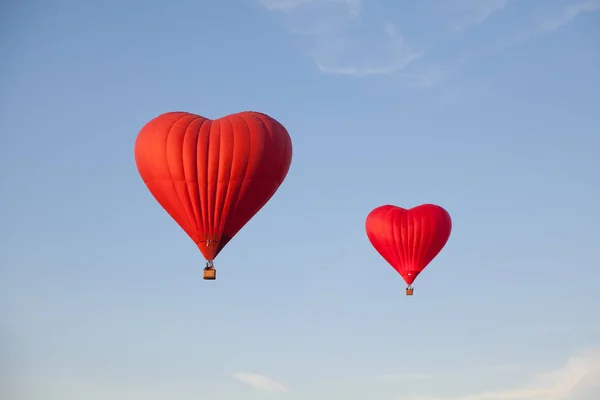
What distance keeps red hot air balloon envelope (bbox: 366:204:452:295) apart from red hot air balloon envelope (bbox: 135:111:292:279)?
13.9 metres

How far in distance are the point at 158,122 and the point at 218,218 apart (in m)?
4.34

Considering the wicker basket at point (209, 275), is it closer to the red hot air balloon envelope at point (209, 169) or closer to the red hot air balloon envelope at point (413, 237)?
the red hot air balloon envelope at point (209, 169)

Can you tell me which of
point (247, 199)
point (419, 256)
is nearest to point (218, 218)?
point (247, 199)

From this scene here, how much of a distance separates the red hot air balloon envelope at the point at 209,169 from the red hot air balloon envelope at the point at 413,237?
45.8 feet

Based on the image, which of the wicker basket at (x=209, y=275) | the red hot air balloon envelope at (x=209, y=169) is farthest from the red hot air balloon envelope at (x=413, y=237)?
the wicker basket at (x=209, y=275)

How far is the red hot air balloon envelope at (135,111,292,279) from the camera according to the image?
5069 centimetres

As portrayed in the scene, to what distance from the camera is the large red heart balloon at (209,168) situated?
166 ft

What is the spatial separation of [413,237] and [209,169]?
637 inches

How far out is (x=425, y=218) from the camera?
64.1 m

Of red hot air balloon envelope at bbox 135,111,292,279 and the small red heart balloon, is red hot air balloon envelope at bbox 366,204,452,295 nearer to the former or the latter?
the small red heart balloon

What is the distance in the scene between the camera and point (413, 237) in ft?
210

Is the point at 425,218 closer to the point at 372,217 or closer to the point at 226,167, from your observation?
the point at 372,217

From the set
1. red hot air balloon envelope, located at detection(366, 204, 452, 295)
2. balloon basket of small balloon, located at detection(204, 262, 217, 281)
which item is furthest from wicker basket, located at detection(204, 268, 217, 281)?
red hot air balloon envelope, located at detection(366, 204, 452, 295)

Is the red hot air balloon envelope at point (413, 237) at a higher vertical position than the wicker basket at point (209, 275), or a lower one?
higher
